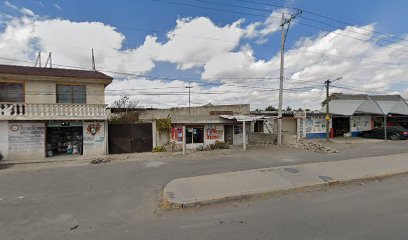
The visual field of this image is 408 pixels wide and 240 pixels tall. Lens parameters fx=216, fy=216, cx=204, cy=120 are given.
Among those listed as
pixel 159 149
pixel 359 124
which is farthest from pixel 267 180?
pixel 359 124

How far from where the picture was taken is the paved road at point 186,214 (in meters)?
4.12

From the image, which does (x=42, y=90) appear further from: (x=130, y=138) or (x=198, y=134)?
(x=198, y=134)

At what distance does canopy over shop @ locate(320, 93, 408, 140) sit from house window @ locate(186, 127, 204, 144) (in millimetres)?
14818

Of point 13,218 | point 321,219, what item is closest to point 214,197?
point 321,219

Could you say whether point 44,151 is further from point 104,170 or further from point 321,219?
point 321,219

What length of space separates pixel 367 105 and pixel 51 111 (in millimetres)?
28881

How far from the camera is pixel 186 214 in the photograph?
5094 millimetres

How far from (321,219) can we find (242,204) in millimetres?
1823

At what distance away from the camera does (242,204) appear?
18.4 ft

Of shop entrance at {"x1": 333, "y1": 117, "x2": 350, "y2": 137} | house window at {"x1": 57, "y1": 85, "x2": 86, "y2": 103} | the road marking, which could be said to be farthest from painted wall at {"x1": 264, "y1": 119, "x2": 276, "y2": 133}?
house window at {"x1": 57, "y1": 85, "x2": 86, "y2": 103}

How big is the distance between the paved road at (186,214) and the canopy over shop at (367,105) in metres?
17.3

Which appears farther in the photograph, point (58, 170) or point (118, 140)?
point (118, 140)

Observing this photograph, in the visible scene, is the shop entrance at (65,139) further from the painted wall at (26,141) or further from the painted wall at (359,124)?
the painted wall at (359,124)

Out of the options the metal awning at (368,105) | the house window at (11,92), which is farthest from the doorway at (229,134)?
the house window at (11,92)
